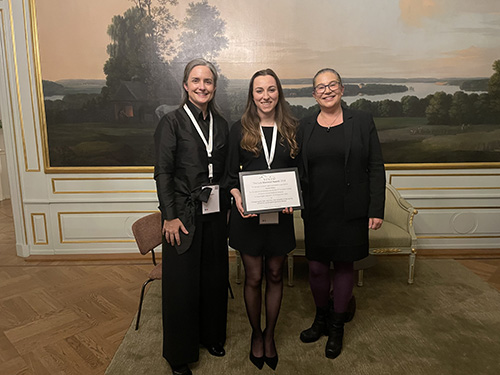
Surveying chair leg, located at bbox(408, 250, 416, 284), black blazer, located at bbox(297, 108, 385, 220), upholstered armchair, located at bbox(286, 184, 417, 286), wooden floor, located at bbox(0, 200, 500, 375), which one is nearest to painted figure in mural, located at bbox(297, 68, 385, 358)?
black blazer, located at bbox(297, 108, 385, 220)

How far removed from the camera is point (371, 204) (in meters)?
2.24

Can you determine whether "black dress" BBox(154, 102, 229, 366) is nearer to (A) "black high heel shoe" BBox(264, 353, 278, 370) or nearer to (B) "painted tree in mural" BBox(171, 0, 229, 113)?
(A) "black high heel shoe" BBox(264, 353, 278, 370)

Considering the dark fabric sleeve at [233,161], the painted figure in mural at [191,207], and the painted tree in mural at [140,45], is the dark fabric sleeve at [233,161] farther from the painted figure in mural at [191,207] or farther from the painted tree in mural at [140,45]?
the painted tree in mural at [140,45]

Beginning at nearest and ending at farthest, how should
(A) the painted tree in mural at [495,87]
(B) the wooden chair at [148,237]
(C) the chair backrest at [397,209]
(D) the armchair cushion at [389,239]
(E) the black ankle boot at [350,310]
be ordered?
(B) the wooden chair at [148,237], (E) the black ankle boot at [350,310], (D) the armchair cushion at [389,239], (C) the chair backrest at [397,209], (A) the painted tree in mural at [495,87]

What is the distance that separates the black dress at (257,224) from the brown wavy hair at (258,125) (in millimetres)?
36

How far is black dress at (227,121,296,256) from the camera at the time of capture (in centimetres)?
209

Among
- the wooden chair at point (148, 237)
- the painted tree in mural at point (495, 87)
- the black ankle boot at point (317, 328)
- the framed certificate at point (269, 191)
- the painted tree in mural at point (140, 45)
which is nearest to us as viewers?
the framed certificate at point (269, 191)

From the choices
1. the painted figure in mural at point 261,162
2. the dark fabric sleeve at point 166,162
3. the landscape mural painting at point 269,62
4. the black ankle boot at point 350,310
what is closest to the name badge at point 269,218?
the painted figure in mural at point 261,162

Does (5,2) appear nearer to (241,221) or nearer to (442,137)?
(241,221)

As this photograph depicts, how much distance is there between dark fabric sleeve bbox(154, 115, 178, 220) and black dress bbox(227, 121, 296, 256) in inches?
13.4

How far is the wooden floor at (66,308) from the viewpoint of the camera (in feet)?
7.97

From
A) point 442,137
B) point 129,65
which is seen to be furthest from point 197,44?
point 442,137

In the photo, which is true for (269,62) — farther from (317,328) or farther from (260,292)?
(317,328)

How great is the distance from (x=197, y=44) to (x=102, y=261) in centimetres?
261
